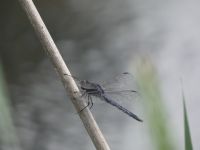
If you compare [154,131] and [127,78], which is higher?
[127,78]

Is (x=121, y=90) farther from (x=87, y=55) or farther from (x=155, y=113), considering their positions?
(x=87, y=55)

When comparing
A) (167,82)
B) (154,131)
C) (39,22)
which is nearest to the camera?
(154,131)

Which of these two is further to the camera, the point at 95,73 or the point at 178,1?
the point at 178,1

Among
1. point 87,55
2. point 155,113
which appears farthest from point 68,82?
point 87,55

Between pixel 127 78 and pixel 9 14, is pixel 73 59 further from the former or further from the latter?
pixel 127 78

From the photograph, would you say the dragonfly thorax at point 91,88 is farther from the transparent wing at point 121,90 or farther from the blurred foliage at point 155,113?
the blurred foliage at point 155,113

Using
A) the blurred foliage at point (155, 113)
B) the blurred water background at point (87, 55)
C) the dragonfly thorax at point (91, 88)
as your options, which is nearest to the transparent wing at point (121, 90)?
the dragonfly thorax at point (91, 88)

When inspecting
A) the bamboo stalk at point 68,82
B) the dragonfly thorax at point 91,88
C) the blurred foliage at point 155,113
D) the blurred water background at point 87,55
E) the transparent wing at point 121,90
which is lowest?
the blurred foliage at point 155,113

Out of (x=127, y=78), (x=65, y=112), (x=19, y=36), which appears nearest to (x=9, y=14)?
(x=19, y=36)
